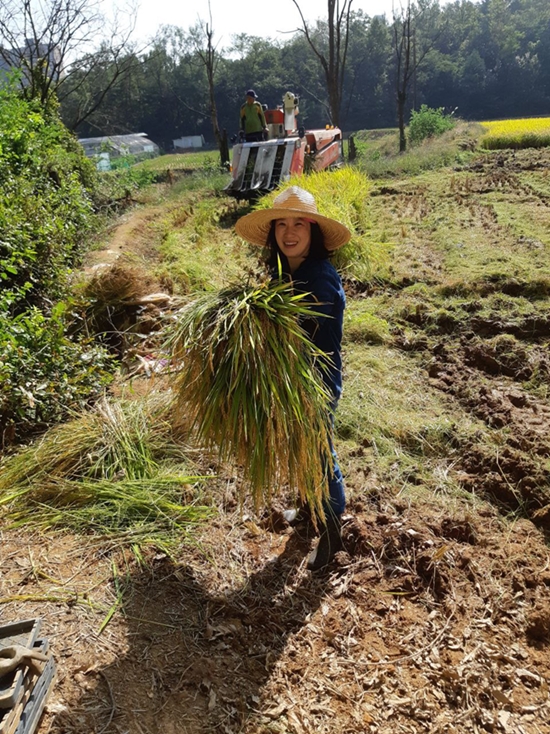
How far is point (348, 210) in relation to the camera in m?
6.43

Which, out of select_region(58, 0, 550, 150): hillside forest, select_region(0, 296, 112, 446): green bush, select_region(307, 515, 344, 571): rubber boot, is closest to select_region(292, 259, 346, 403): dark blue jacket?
select_region(307, 515, 344, 571): rubber boot

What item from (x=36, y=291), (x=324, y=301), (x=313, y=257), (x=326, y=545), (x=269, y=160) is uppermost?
(x=269, y=160)

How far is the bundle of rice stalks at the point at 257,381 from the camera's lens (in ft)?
5.30

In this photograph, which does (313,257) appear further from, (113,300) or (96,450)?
(113,300)

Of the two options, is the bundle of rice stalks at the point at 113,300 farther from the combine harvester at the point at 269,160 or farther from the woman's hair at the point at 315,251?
the combine harvester at the point at 269,160

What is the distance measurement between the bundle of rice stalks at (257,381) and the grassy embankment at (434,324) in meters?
0.21

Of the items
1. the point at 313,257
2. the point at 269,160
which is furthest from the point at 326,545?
the point at 269,160

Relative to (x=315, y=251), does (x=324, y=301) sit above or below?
below

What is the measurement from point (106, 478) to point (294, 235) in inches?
58.1

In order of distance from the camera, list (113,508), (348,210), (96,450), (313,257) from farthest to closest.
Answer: (348,210) < (96,450) < (113,508) < (313,257)

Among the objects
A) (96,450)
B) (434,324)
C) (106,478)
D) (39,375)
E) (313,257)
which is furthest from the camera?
(434,324)

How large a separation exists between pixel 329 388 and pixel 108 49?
1540 cm

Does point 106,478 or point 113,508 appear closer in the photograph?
point 113,508

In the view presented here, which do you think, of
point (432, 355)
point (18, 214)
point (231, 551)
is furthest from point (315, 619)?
point (18, 214)
